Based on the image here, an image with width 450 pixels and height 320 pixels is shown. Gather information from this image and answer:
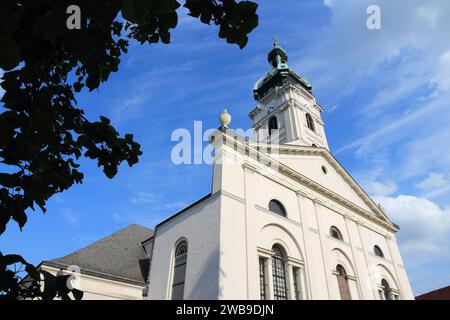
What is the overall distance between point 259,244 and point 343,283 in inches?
265

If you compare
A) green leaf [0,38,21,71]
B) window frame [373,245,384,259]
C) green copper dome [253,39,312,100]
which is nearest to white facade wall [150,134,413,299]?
window frame [373,245,384,259]

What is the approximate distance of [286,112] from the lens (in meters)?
26.9

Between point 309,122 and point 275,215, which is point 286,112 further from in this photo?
point 275,215

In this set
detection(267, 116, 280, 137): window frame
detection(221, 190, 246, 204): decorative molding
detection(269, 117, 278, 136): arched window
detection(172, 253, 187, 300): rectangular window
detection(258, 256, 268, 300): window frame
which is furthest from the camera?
detection(269, 117, 278, 136): arched window

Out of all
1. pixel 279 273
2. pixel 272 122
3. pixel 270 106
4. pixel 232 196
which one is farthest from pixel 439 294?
pixel 232 196

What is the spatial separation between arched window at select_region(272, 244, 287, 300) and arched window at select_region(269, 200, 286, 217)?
1884 mm

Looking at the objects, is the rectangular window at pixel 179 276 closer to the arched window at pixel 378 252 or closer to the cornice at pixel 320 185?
the cornice at pixel 320 185

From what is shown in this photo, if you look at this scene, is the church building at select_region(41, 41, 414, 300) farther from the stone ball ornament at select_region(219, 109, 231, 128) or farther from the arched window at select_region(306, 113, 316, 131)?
the arched window at select_region(306, 113, 316, 131)

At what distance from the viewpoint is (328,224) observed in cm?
1833

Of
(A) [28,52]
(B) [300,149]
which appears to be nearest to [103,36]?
(A) [28,52]

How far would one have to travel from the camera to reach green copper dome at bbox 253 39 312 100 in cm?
3138

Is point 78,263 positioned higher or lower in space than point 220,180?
lower

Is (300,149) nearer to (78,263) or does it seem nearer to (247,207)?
(247,207)
